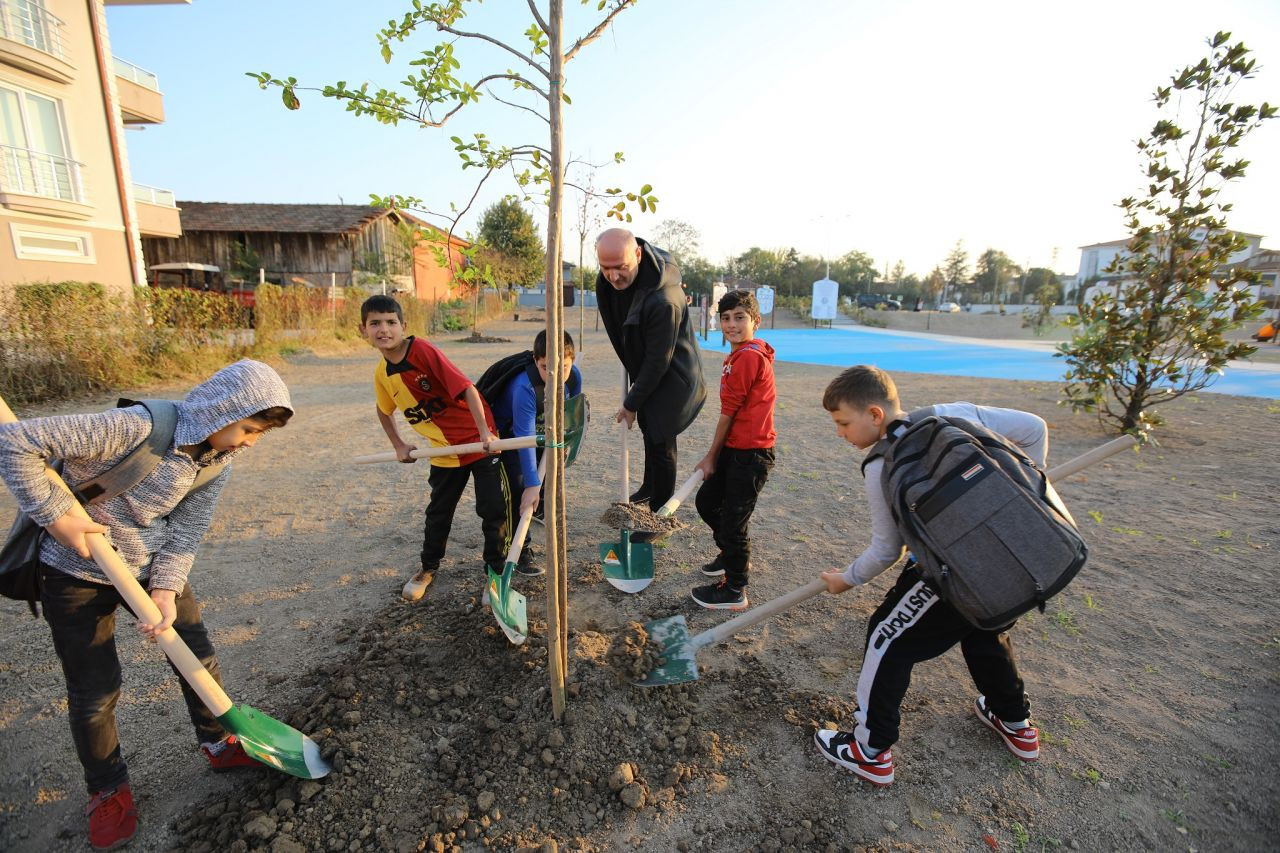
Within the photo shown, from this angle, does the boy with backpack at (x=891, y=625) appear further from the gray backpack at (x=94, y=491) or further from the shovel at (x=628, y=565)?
the gray backpack at (x=94, y=491)

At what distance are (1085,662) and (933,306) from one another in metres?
49.6

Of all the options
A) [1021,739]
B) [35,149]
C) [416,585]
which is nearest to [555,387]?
[416,585]

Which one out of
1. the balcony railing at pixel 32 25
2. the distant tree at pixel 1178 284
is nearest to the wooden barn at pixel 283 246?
the balcony railing at pixel 32 25

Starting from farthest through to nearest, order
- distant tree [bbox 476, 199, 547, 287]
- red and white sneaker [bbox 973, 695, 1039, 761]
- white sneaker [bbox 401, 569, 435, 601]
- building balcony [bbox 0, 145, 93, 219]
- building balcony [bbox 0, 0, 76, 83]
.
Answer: distant tree [bbox 476, 199, 547, 287] → building balcony [bbox 0, 145, 93, 219] → building balcony [bbox 0, 0, 76, 83] → white sneaker [bbox 401, 569, 435, 601] → red and white sneaker [bbox 973, 695, 1039, 761]

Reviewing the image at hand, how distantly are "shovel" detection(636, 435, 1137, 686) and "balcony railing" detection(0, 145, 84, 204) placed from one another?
16.8m

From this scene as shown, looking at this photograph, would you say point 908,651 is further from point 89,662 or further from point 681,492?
point 89,662

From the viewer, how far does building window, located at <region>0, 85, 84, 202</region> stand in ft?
40.7

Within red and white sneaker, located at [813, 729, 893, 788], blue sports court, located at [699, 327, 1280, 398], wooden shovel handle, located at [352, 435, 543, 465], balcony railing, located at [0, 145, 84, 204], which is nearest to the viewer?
red and white sneaker, located at [813, 729, 893, 788]

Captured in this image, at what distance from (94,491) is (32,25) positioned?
17954 mm

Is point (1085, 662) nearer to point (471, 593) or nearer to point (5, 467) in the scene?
point (471, 593)

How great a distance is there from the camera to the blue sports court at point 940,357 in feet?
37.4

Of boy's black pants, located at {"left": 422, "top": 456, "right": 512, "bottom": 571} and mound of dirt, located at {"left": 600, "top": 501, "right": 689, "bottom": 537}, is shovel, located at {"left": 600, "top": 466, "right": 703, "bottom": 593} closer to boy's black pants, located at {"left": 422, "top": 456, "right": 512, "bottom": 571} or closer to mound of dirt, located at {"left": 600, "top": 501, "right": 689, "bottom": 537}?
mound of dirt, located at {"left": 600, "top": 501, "right": 689, "bottom": 537}

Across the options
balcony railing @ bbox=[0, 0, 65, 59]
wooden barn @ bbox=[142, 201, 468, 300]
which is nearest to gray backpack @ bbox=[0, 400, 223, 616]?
balcony railing @ bbox=[0, 0, 65, 59]

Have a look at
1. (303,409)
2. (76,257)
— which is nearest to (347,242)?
(76,257)
